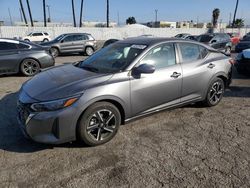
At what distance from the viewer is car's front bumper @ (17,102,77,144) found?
303 centimetres

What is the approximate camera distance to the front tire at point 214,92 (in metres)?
4.85

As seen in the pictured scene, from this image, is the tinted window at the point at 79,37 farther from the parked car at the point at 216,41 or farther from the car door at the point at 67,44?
the parked car at the point at 216,41

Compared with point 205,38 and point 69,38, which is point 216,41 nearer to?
point 205,38

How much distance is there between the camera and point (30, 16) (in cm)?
3781

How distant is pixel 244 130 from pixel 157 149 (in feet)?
5.52

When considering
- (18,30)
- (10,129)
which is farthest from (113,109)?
(18,30)

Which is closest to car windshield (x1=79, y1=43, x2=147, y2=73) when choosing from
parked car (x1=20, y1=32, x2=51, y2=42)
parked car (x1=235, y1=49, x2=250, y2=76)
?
parked car (x1=235, y1=49, x2=250, y2=76)

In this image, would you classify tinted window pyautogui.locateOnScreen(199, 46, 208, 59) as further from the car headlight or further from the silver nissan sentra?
the car headlight

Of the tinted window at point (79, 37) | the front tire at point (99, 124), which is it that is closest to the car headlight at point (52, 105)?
the front tire at point (99, 124)

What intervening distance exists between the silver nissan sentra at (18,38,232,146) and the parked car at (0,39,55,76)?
438cm

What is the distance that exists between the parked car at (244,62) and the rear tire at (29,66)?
685cm

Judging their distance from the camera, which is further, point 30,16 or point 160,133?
point 30,16

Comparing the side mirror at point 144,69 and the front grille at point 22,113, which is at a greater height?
the side mirror at point 144,69

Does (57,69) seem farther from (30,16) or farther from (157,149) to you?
(30,16)
